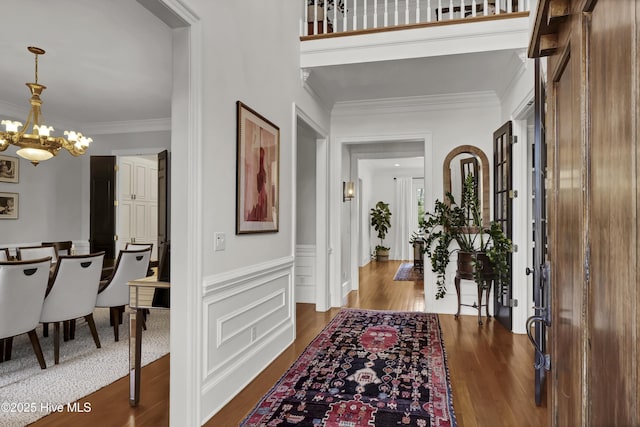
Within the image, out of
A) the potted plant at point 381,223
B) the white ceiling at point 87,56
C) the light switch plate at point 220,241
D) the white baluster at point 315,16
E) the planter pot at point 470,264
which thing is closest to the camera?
the light switch plate at point 220,241

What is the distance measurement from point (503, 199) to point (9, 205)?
6.58m

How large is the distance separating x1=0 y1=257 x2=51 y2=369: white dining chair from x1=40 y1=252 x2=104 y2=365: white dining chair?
0.49 feet

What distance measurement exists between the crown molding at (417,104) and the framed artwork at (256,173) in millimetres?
2158

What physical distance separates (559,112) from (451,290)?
422 cm

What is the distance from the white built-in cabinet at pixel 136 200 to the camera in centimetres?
688

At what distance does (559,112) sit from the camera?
3.79 ft

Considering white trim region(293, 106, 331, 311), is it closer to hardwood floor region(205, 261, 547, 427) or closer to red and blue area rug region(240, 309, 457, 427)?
hardwood floor region(205, 261, 547, 427)

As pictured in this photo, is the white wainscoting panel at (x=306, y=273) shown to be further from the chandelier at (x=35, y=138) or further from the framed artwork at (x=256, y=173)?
the chandelier at (x=35, y=138)

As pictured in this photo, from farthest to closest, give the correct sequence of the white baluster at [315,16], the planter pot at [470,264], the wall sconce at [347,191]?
A: the wall sconce at [347,191], the planter pot at [470,264], the white baluster at [315,16]

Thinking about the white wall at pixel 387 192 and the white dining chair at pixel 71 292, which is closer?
the white dining chair at pixel 71 292

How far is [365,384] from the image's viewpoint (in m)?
2.75

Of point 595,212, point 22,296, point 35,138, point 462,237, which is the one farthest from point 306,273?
point 595,212

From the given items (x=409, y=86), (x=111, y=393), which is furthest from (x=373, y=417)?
(x=409, y=86)

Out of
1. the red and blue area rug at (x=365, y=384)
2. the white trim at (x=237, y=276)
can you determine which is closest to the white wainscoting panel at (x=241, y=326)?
the white trim at (x=237, y=276)
